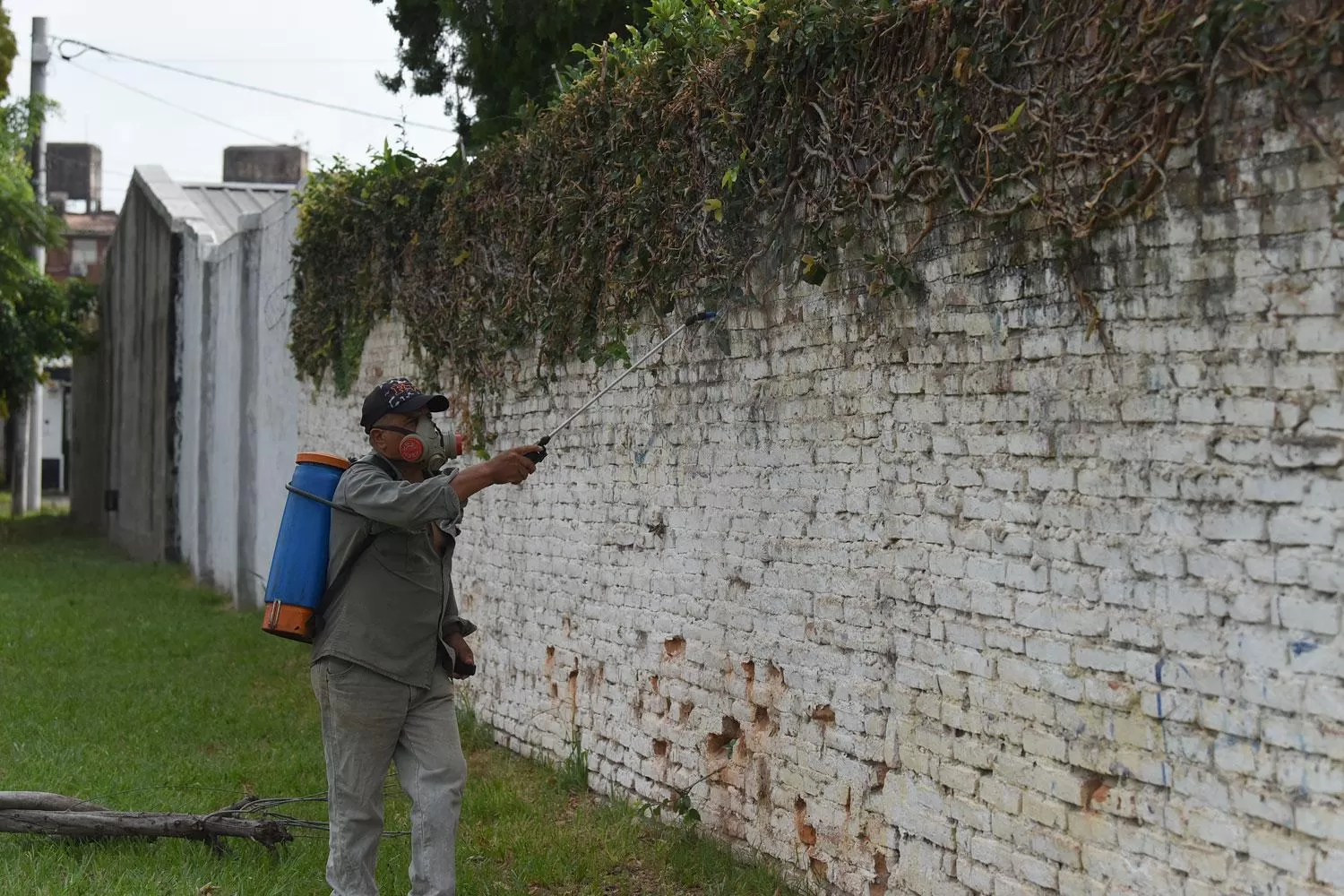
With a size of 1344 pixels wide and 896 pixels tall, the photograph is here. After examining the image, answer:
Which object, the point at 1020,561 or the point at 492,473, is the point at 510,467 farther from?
the point at 1020,561

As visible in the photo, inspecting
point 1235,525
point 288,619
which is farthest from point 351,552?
point 1235,525

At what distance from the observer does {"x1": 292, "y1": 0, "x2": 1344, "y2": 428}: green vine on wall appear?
4043mm

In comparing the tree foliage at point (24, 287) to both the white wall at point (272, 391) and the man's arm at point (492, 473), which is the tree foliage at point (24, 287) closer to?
the white wall at point (272, 391)

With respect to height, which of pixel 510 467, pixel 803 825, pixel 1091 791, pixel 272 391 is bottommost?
pixel 803 825

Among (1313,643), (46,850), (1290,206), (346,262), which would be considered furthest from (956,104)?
(346,262)

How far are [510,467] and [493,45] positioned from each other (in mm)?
7745

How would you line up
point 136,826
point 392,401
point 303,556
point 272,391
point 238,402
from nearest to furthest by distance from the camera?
1. point 303,556
2. point 392,401
3. point 136,826
4. point 272,391
5. point 238,402

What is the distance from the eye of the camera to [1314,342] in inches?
142

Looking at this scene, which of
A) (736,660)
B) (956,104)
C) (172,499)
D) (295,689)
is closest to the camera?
(956,104)

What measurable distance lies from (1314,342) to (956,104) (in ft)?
5.23

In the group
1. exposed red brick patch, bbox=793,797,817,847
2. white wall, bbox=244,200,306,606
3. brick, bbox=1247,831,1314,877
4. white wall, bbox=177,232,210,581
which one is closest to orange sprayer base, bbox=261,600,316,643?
exposed red brick patch, bbox=793,797,817,847

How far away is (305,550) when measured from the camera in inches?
209

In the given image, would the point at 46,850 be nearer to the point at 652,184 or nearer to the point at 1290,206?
the point at 652,184

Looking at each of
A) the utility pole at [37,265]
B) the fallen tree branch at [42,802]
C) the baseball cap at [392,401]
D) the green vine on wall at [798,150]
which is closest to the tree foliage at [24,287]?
the utility pole at [37,265]
